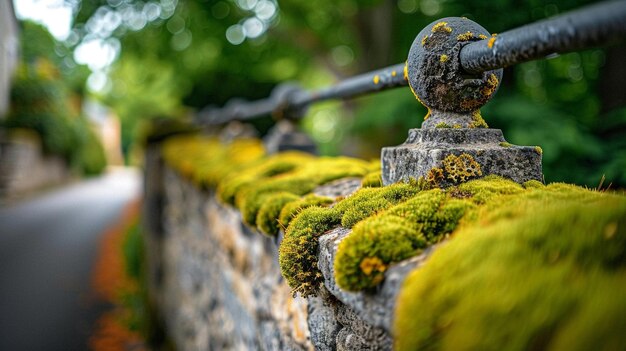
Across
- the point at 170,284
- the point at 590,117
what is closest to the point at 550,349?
the point at 590,117

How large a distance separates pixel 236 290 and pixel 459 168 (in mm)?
1714

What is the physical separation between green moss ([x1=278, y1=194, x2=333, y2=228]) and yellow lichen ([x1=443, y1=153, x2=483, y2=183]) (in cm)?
49

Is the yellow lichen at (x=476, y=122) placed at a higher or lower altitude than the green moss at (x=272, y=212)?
higher

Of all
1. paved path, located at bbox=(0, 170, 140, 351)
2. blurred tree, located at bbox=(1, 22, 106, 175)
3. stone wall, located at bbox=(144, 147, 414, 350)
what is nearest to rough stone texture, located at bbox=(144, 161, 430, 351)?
stone wall, located at bbox=(144, 147, 414, 350)

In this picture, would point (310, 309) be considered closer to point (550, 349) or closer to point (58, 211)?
point (550, 349)

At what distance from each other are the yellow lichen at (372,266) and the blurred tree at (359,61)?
7.94 feet

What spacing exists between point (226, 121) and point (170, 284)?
6.36 feet

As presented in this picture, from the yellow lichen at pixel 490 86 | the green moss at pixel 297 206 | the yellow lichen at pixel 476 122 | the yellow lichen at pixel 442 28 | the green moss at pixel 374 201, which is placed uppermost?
the yellow lichen at pixel 442 28

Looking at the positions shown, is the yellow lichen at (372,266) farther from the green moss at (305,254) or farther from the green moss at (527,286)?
the green moss at (305,254)

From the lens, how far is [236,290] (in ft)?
8.57

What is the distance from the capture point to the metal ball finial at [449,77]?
1.32 m

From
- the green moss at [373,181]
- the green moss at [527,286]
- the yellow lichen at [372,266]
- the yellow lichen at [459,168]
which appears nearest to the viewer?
the green moss at [527,286]

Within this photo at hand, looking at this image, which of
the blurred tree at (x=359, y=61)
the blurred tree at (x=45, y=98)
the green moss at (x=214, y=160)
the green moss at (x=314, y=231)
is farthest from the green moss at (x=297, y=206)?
the blurred tree at (x=45, y=98)

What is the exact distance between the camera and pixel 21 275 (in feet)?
25.3
